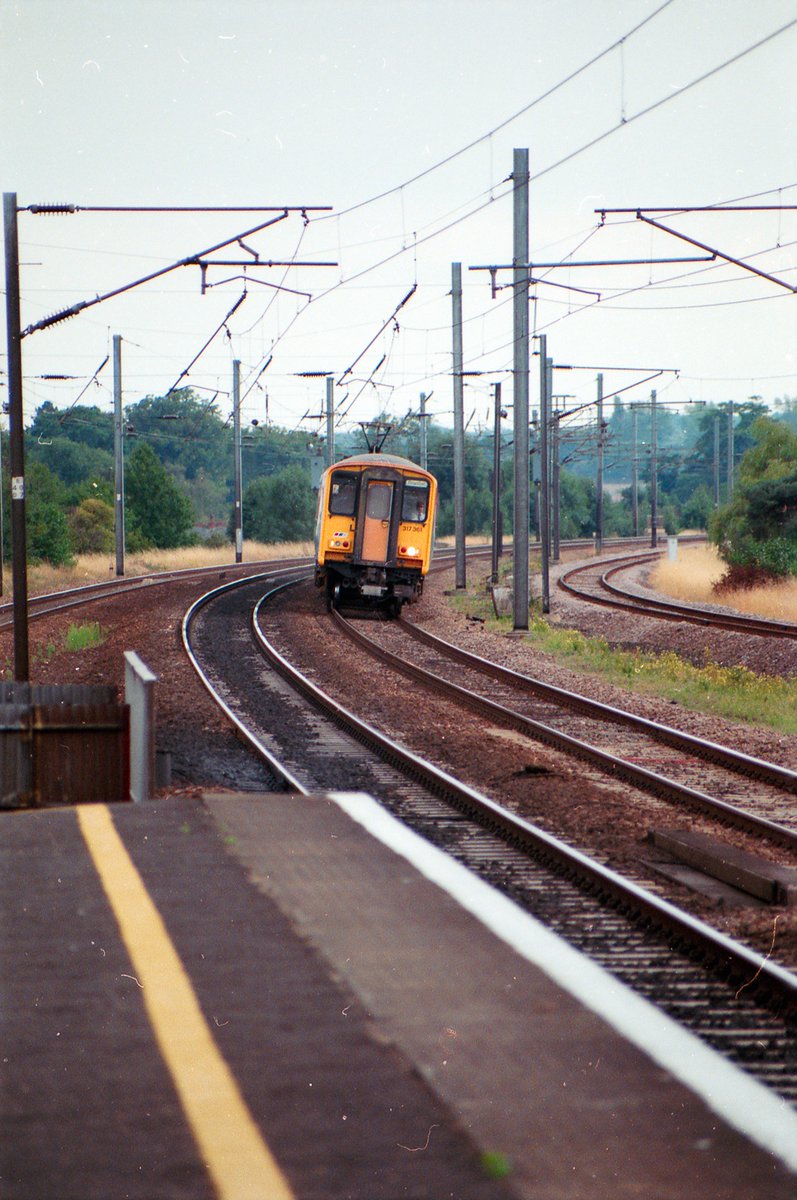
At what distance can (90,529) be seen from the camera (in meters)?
57.4

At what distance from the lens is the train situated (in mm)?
24969

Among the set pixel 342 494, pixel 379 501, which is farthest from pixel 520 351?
pixel 342 494

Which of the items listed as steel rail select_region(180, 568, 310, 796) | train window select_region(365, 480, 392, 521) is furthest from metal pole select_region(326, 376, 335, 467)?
train window select_region(365, 480, 392, 521)

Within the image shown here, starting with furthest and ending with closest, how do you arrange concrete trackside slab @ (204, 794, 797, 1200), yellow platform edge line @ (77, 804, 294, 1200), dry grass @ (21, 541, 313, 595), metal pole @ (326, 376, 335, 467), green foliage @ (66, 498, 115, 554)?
green foliage @ (66, 498, 115, 554)
metal pole @ (326, 376, 335, 467)
dry grass @ (21, 541, 313, 595)
concrete trackside slab @ (204, 794, 797, 1200)
yellow platform edge line @ (77, 804, 294, 1200)

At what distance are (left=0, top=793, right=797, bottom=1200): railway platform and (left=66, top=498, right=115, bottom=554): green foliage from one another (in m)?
53.3

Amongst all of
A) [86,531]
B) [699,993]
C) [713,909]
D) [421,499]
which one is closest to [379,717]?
[713,909]

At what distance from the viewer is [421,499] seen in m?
25.4

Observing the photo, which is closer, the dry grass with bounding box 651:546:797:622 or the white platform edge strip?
the white platform edge strip

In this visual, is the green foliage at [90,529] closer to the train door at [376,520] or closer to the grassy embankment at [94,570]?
the grassy embankment at [94,570]

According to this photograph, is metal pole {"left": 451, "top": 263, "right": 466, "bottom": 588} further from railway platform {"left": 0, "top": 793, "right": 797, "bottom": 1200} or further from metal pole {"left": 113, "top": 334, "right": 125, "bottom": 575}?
railway platform {"left": 0, "top": 793, "right": 797, "bottom": 1200}

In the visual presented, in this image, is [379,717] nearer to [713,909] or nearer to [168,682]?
[168,682]

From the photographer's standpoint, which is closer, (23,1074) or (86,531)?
(23,1074)

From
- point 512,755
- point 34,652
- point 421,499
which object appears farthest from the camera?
point 421,499

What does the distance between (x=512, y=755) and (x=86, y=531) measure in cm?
4930
